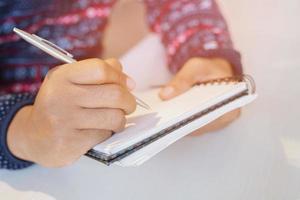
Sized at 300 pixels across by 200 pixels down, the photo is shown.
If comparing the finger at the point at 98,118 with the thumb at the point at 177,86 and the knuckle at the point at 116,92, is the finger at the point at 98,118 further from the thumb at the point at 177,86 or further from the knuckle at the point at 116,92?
the thumb at the point at 177,86

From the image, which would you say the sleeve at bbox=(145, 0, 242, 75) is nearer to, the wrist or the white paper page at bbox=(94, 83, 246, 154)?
the white paper page at bbox=(94, 83, 246, 154)

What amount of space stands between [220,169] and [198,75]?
145 mm

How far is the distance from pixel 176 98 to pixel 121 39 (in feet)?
0.81

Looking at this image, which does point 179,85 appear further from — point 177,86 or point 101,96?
point 101,96

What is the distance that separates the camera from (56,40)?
612mm

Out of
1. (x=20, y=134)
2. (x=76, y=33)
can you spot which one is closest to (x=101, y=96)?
(x=20, y=134)

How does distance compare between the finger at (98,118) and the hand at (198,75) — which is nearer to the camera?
the finger at (98,118)

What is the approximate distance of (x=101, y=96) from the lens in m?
0.40

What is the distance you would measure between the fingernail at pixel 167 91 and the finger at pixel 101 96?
0.44 ft

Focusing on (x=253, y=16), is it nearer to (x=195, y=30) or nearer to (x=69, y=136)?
(x=195, y=30)

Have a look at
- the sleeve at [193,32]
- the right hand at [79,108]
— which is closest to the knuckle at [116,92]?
the right hand at [79,108]

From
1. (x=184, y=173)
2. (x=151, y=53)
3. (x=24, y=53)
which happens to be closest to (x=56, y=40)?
(x=24, y=53)

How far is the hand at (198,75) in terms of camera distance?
54 cm

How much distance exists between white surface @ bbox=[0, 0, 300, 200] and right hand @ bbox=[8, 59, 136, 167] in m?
0.04
